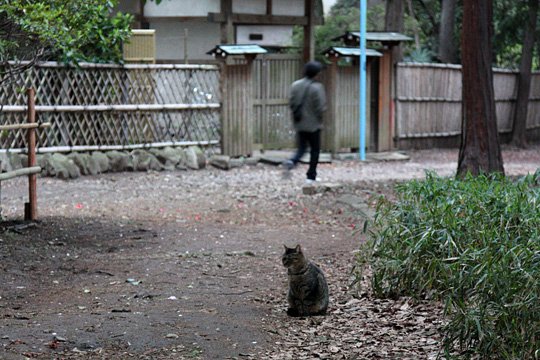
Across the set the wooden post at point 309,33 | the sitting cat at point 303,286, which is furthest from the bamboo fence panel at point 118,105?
the sitting cat at point 303,286

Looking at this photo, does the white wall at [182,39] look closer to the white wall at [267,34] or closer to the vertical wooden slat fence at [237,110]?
the white wall at [267,34]

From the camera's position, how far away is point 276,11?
21234 millimetres

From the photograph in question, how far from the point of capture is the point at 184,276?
8867 mm

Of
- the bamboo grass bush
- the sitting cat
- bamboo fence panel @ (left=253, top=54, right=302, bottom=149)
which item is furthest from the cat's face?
bamboo fence panel @ (left=253, top=54, right=302, bottom=149)

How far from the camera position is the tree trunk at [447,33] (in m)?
26.5

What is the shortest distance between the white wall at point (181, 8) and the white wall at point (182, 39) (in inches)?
29.0

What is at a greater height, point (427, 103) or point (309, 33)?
point (309, 33)

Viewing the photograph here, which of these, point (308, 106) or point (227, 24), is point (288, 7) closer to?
point (227, 24)

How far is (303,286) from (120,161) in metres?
10.3

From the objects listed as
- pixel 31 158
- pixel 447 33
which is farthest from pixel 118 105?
pixel 447 33

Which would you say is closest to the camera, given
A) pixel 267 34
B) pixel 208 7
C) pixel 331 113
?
pixel 331 113

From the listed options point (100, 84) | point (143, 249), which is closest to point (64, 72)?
point (100, 84)

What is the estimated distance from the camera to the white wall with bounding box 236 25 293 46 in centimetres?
2100

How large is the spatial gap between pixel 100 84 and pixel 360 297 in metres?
10.5
